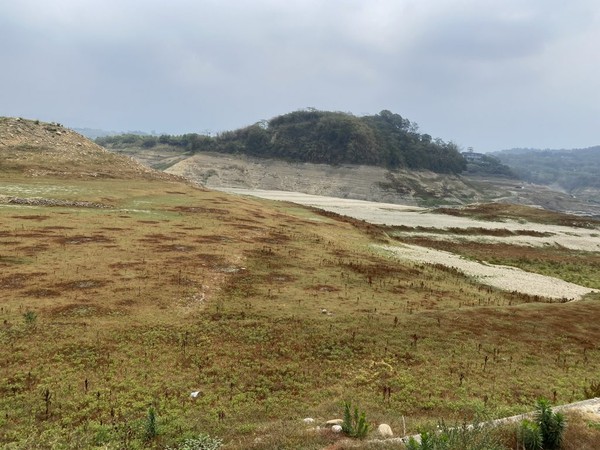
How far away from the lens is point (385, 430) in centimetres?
1328

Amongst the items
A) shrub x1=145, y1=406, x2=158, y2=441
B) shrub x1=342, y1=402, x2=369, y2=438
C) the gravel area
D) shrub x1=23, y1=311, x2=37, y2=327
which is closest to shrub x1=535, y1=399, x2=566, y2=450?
shrub x1=342, y1=402, x2=369, y2=438

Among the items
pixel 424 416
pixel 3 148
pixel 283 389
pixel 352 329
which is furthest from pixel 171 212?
pixel 3 148

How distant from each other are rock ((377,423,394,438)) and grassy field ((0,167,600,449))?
0.62 m

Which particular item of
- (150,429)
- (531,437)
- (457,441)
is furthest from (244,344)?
(531,437)

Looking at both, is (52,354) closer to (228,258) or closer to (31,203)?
(228,258)

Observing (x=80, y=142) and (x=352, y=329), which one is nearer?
(x=352, y=329)

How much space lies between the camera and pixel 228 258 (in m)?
38.8

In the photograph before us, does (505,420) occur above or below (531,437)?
below

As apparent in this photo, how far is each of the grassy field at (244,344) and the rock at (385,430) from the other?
2.04 ft

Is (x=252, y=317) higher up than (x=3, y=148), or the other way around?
(x=3, y=148)

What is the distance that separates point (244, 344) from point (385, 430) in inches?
414

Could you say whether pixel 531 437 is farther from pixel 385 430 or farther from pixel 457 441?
pixel 385 430

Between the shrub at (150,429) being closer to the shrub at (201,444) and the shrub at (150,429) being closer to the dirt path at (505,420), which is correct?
the shrub at (201,444)

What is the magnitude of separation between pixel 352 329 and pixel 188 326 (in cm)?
956
